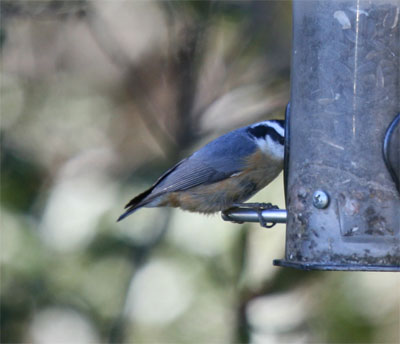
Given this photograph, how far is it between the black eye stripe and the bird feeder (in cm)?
42

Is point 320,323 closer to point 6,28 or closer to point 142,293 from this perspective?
point 142,293

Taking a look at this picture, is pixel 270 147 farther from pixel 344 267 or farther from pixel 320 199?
pixel 344 267

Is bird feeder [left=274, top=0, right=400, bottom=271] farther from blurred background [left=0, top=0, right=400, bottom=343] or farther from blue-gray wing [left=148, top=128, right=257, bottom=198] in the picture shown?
blurred background [left=0, top=0, right=400, bottom=343]

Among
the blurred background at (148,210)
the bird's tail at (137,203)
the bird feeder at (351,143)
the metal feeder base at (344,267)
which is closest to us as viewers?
the metal feeder base at (344,267)

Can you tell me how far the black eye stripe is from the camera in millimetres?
3822

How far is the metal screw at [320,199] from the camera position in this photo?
10.8 feet

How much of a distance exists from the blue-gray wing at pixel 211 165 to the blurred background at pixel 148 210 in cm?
A: 57

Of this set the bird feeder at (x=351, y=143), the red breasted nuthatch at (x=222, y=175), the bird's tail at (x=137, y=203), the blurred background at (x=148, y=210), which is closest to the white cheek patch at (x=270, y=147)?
the red breasted nuthatch at (x=222, y=175)

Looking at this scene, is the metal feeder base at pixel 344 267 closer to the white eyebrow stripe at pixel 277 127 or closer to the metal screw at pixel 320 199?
the metal screw at pixel 320 199

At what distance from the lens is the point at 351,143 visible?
3250mm

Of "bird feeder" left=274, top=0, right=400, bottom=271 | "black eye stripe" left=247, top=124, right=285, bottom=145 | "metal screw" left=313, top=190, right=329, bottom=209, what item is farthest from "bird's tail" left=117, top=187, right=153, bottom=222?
"metal screw" left=313, top=190, right=329, bottom=209

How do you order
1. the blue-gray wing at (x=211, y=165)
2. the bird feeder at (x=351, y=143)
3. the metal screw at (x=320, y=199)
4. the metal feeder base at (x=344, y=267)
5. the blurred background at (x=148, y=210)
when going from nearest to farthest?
the metal feeder base at (x=344, y=267) < the bird feeder at (x=351, y=143) < the metal screw at (x=320, y=199) < the blue-gray wing at (x=211, y=165) < the blurred background at (x=148, y=210)

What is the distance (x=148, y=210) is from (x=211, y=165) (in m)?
0.98

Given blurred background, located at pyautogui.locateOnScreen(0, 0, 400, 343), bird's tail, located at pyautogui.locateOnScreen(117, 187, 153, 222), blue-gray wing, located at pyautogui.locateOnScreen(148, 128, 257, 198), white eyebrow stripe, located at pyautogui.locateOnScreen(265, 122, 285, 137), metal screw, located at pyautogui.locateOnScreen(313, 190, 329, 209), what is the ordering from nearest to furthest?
metal screw, located at pyautogui.locateOnScreen(313, 190, 329, 209) → white eyebrow stripe, located at pyautogui.locateOnScreen(265, 122, 285, 137) → bird's tail, located at pyautogui.locateOnScreen(117, 187, 153, 222) → blue-gray wing, located at pyautogui.locateOnScreen(148, 128, 257, 198) → blurred background, located at pyautogui.locateOnScreen(0, 0, 400, 343)
